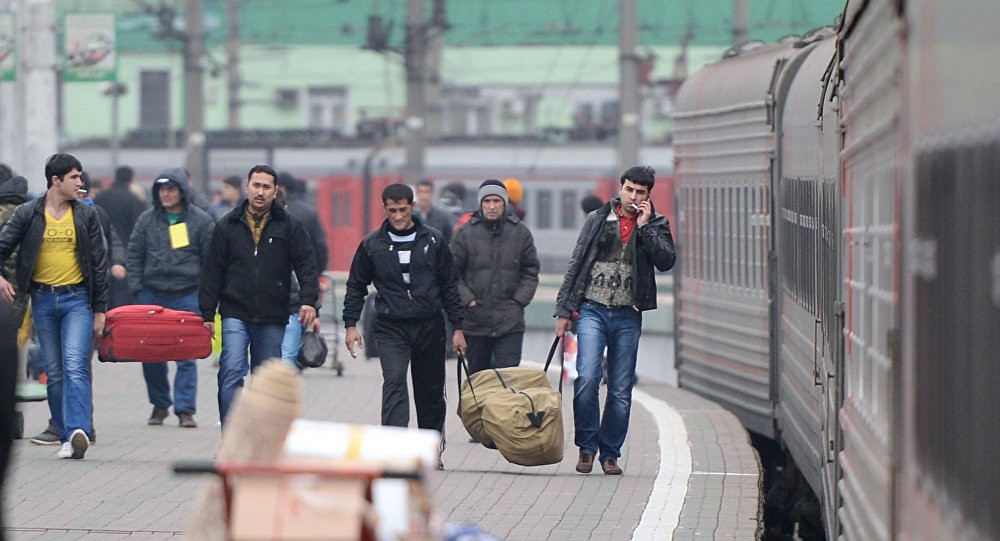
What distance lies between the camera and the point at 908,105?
14.7 feet

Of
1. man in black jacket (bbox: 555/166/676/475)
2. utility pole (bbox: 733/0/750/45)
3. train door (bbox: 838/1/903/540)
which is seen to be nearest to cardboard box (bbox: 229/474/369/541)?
train door (bbox: 838/1/903/540)

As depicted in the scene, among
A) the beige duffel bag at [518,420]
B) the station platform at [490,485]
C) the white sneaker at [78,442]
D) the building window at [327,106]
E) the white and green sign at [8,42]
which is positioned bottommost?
the station platform at [490,485]

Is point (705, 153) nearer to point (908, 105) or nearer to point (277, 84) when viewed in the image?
point (908, 105)

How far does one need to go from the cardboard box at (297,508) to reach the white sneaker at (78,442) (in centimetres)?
708

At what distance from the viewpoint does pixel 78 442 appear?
1080cm

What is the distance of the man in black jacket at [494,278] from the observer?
1195 cm

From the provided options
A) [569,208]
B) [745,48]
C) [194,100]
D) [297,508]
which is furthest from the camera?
[569,208]

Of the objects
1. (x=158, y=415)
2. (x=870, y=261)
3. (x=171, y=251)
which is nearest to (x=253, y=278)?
(x=171, y=251)

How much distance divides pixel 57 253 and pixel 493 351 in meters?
2.79

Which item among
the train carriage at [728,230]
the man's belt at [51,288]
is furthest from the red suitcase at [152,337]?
the train carriage at [728,230]

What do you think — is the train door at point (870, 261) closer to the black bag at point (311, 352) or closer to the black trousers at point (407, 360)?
the black trousers at point (407, 360)

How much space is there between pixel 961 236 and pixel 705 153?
11.7 meters

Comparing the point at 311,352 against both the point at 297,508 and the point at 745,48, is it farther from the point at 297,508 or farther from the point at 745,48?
the point at 297,508

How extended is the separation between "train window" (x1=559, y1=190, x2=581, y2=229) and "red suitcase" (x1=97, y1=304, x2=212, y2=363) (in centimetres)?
2862
